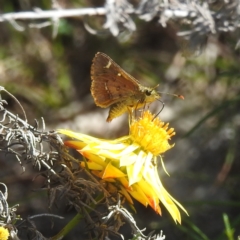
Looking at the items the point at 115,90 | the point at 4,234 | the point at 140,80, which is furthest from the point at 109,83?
the point at 140,80

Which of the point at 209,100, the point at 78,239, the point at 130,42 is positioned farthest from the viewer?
the point at 130,42

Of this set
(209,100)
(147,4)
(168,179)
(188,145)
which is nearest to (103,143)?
(147,4)

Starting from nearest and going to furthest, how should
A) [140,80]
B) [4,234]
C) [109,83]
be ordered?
[4,234], [109,83], [140,80]

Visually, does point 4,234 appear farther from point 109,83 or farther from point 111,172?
point 109,83

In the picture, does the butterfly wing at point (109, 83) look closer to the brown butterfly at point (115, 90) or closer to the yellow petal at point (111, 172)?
the brown butterfly at point (115, 90)

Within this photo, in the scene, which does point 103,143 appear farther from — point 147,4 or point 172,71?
point 172,71

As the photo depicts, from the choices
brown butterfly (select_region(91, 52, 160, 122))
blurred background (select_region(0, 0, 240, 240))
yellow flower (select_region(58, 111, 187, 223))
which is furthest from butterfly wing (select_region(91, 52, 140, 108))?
blurred background (select_region(0, 0, 240, 240))
